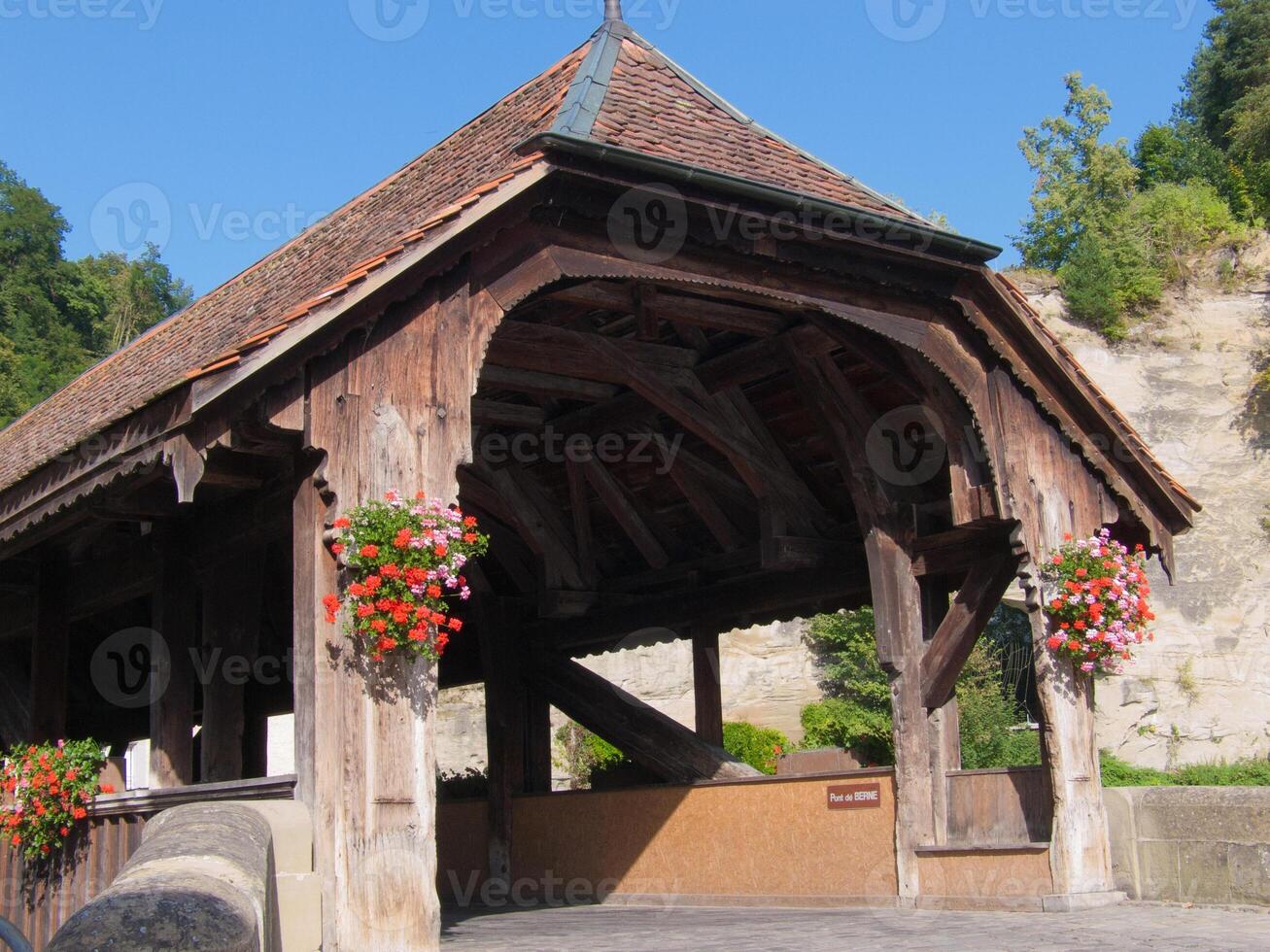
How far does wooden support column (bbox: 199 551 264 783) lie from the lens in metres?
9.73

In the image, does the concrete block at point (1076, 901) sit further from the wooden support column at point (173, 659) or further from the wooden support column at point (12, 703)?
the wooden support column at point (12, 703)

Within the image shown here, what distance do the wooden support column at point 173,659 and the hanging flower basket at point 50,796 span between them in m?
1.25

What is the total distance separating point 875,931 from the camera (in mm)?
8227

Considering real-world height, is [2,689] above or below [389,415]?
below

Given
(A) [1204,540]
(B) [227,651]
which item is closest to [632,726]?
(B) [227,651]

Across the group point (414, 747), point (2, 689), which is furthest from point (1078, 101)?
point (414, 747)

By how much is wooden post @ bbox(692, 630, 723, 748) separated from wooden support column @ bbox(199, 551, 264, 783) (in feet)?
14.2

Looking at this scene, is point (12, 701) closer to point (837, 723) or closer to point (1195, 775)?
point (1195, 775)

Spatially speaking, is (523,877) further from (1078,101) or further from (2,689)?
(1078,101)

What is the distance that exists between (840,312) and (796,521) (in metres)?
3.21

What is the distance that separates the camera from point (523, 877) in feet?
43.1

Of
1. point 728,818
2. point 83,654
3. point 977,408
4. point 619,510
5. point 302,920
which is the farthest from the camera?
point 83,654

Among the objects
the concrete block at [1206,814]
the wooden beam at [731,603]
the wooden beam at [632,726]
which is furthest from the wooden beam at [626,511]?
the concrete block at [1206,814]

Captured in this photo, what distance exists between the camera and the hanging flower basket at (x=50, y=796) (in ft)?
26.9
